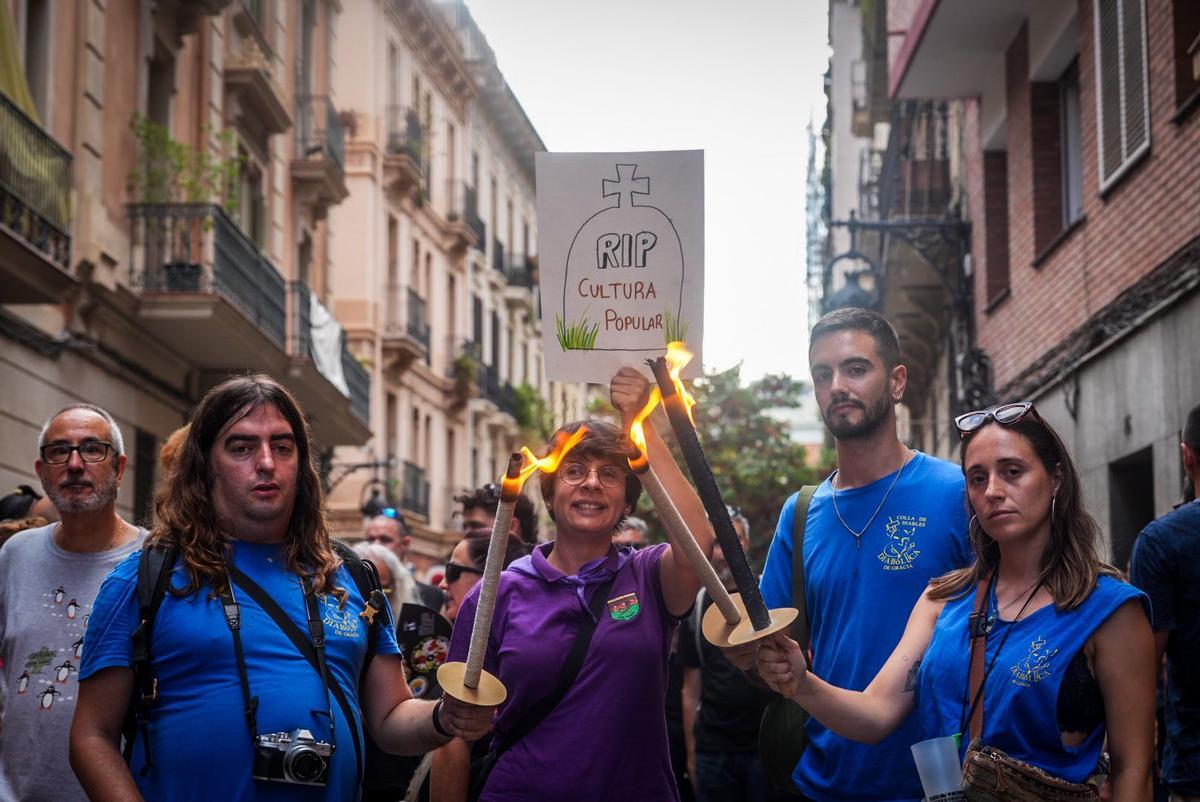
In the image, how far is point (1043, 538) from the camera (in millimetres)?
4387

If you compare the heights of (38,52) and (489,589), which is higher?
(38,52)

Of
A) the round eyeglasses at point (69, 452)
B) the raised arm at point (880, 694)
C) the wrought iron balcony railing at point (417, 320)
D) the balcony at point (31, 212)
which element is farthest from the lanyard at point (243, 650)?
the wrought iron balcony railing at point (417, 320)

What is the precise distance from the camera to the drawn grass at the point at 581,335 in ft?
15.5

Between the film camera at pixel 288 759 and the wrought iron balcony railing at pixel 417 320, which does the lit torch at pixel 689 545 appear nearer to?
the film camera at pixel 288 759

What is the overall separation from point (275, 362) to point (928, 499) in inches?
704

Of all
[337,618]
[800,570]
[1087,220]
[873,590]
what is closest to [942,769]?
[873,590]

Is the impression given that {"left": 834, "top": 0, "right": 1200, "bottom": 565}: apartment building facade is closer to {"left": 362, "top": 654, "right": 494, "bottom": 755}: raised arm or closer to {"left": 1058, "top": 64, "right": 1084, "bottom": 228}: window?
{"left": 1058, "top": 64, "right": 1084, "bottom": 228}: window

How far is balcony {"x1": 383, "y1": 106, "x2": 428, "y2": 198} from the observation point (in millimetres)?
36125

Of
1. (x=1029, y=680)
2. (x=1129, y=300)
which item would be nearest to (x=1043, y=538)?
(x=1029, y=680)

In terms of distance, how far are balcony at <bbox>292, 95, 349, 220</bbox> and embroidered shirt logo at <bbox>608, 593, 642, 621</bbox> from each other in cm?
2231

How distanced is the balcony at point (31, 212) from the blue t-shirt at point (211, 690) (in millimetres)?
9533

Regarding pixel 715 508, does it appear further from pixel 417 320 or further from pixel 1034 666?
pixel 417 320

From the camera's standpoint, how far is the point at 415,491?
3841 centimetres

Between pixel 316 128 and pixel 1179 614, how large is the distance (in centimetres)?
2395
